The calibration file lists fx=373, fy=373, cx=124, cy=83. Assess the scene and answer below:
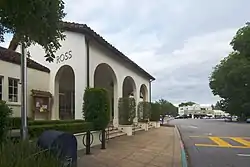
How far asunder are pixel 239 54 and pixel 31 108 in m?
57.6

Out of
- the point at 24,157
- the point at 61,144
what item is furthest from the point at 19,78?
the point at 24,157

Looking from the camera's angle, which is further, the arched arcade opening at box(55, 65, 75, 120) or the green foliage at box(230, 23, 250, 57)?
the green foliage at box(230, 23, 250, 57)

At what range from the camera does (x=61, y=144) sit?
7098 millimetres

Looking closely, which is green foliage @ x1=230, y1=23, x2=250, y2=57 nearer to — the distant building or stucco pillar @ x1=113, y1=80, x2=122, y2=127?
stucco pillar @ x1=113, y1=80, x2=122, y2=127

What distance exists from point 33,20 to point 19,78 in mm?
12233

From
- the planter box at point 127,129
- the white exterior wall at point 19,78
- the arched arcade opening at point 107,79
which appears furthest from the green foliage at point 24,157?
the planter box at point 127,129

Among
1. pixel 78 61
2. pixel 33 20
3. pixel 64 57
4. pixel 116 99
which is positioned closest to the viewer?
pixel 33 20

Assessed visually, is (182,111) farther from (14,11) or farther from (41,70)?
(14,11)

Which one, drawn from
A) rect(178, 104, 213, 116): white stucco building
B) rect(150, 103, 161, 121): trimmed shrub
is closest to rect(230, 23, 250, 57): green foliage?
rect(150, 103, 161, 121): trimmed shrub

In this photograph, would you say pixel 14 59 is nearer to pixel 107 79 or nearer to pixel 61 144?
pixel 61 144

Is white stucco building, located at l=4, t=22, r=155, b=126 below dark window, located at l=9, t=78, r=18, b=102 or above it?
above

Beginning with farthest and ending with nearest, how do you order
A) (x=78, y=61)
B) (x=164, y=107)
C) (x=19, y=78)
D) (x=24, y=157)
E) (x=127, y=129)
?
(x=164, y=107) → (x=127, y=129) → (x=78, y=61) → (x=19, y=78) → (x=24, y=157)

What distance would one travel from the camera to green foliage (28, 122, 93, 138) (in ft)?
38.5

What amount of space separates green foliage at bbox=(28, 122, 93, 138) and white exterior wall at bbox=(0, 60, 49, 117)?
384 centimetres
